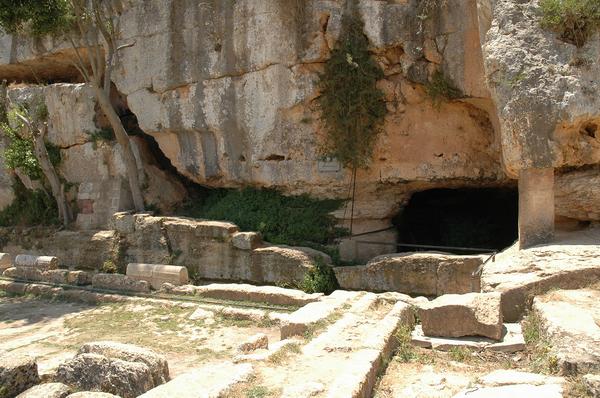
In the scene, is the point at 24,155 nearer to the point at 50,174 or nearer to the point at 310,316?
the point at 50,174

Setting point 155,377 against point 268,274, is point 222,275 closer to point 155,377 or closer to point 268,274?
point 268,274

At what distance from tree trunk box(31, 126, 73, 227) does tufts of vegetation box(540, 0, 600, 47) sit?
13594mm

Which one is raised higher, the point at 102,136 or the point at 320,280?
the point at 102,136

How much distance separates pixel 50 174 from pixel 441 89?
1143 cm

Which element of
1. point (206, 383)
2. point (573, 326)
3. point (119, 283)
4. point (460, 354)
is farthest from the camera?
point (119, 283)

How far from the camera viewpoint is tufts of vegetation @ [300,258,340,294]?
36.3 ft

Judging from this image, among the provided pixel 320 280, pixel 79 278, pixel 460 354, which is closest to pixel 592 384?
pixel 460 354

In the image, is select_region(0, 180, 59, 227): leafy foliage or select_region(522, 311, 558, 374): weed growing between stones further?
select_region(0, 180, 59, 227): leafy foliage

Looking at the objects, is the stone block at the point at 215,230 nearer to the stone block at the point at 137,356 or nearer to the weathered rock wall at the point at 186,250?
the weathered rock wall at the point at 186,250

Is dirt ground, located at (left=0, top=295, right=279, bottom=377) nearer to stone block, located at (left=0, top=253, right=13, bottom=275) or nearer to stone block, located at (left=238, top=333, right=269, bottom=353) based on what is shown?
stone block, located at (left=238, top=333, right=269, bottom=353)

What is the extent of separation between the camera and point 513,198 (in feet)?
45.3

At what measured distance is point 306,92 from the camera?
12.5 meters

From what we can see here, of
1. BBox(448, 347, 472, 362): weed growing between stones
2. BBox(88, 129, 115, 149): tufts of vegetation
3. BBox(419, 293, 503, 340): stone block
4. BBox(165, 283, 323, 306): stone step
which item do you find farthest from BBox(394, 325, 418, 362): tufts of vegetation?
BBox(88, 129, 115, 149): tufts of vegetation

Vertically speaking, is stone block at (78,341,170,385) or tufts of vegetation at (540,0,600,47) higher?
tufts of vegetation at (540,0,600,47)
